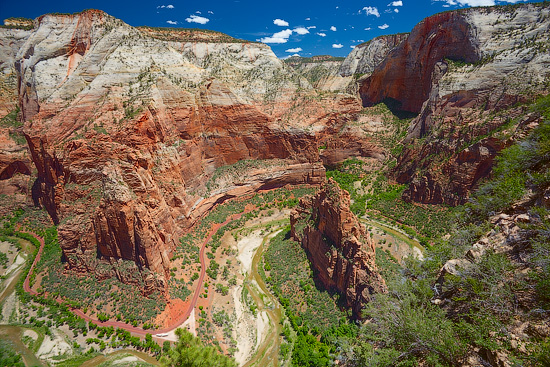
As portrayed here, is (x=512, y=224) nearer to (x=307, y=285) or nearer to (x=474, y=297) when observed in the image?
(x=474, y=297)

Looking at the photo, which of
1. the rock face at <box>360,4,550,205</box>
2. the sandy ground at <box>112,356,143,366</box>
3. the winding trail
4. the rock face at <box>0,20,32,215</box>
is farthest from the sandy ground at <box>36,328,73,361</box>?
the rock face at <box>360,4,550,205</box>

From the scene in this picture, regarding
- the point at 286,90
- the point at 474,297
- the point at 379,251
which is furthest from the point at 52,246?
the point at 286,90

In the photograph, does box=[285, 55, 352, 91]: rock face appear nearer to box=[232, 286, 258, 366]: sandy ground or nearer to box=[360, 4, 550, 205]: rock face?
box=[360, 4, 550, 205]: rock face

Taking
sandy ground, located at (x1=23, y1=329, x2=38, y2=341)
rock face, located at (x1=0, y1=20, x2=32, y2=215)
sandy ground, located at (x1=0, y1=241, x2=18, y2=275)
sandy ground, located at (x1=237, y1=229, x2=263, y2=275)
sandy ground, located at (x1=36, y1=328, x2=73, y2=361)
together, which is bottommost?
sandy ground, located at (x1=36, y1=328, x2=73, y2=361)

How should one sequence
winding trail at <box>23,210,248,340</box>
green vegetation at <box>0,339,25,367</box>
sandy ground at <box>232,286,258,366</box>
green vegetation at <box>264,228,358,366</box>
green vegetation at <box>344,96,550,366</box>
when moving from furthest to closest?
winding trail at <box>23,210,248,340</box> < sandy ground at <box>232,286,258,366</box> < green vegetation at <box>264,228,358,366</box> < green vegetation at <box>0,339,25,367</box> < green vegetation at <box>344,96,550,366</box>

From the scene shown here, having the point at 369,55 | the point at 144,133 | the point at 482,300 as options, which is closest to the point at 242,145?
the point at 144,133

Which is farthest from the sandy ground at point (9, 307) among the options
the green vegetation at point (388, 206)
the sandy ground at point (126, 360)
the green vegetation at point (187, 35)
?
the green vegetation at point (187, 35)

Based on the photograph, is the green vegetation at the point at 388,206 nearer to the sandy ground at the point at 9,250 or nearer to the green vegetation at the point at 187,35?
the green vegetation at the point at 187,35
